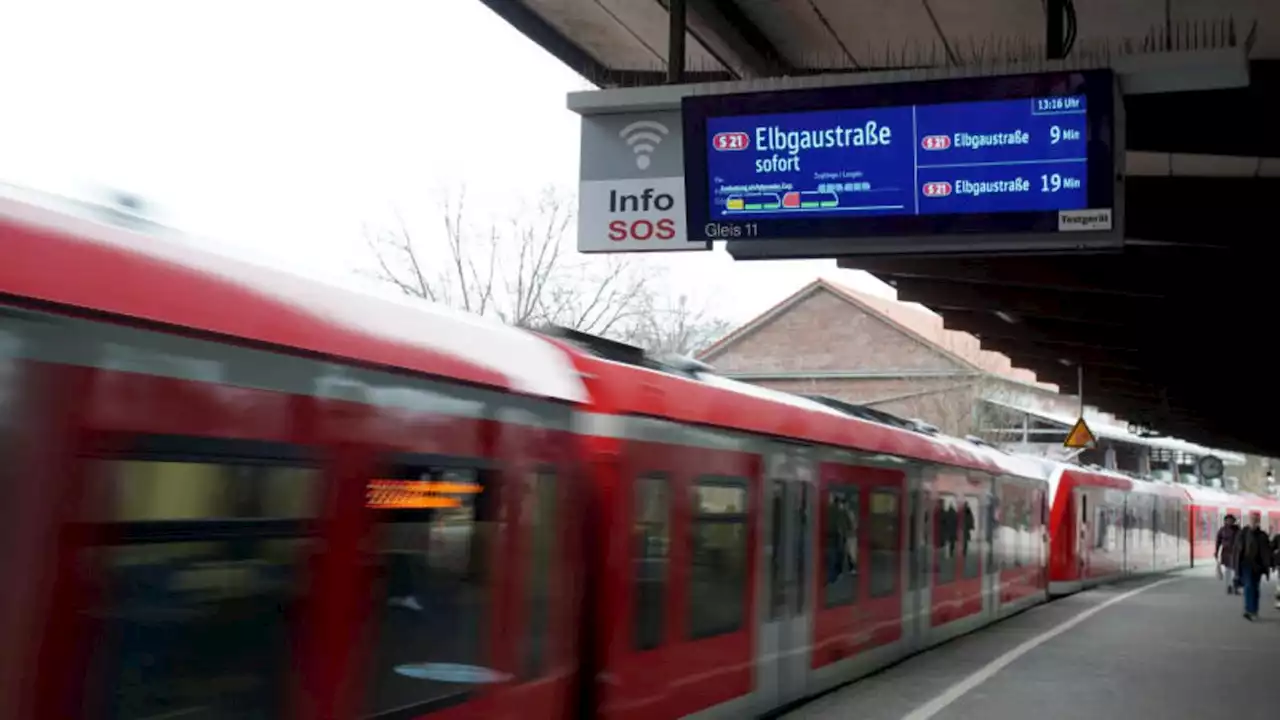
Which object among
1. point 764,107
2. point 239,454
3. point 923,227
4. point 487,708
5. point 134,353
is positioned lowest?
point 487,708

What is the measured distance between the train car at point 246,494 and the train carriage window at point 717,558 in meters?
2.22

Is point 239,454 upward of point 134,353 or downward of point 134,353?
downward

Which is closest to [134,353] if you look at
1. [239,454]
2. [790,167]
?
[239,454]

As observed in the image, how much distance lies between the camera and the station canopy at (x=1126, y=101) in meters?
9.95

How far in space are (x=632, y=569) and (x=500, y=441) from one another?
1811mm

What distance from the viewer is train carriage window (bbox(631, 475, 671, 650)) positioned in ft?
25.0

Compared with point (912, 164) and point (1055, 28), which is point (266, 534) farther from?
point (1055, 28)

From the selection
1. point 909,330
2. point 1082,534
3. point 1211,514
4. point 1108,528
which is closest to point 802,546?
point 1082,534

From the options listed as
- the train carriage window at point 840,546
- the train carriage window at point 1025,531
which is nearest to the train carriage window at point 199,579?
the train carriage window at point 840,546

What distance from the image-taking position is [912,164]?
831cm

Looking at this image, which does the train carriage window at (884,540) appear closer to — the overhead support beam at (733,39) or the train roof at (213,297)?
the overhead support beam at (733,39)

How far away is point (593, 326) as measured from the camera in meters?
43.3

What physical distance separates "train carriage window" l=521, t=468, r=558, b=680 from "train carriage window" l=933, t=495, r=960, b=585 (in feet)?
29.8

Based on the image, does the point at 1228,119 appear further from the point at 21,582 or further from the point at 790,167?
the point at 21,582
